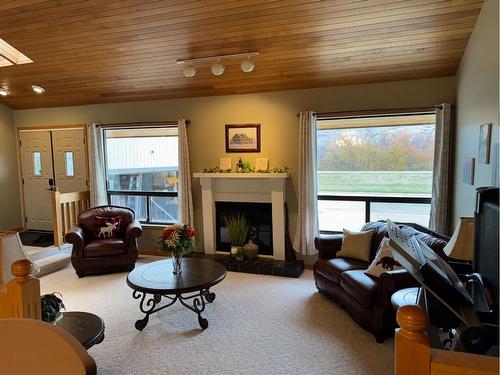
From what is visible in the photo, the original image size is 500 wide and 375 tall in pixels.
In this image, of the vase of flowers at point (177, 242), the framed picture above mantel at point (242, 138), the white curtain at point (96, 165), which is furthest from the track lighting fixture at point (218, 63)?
the white curtain at point (96, 165)

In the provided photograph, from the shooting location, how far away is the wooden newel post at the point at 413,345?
936 mm

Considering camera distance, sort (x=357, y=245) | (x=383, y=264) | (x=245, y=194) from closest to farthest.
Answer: (x=383, y=264) → (x=357, y=245) → (x=245, y=194)

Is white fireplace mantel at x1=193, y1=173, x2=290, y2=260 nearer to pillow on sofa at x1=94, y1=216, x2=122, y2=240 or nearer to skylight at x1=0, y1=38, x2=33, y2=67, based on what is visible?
pillow on sofa at x1=94, y1=216, x2=122, y2=240

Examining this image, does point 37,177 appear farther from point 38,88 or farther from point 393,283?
point 393,283

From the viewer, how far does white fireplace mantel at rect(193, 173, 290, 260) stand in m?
5.05

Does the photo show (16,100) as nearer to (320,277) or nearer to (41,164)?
(41,164)

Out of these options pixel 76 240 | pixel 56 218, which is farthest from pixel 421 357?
pixel 56 218

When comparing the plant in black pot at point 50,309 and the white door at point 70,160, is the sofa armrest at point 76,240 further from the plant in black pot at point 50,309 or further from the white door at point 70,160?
the plant in black pot at point 50,309

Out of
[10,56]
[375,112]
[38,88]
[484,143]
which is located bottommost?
[484,143]

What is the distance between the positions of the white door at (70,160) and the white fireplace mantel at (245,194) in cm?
245

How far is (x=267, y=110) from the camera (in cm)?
521

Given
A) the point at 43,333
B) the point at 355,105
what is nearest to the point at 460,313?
the point at 43,333

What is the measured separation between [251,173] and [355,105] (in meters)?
1.70

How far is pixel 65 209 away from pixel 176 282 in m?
3.44
